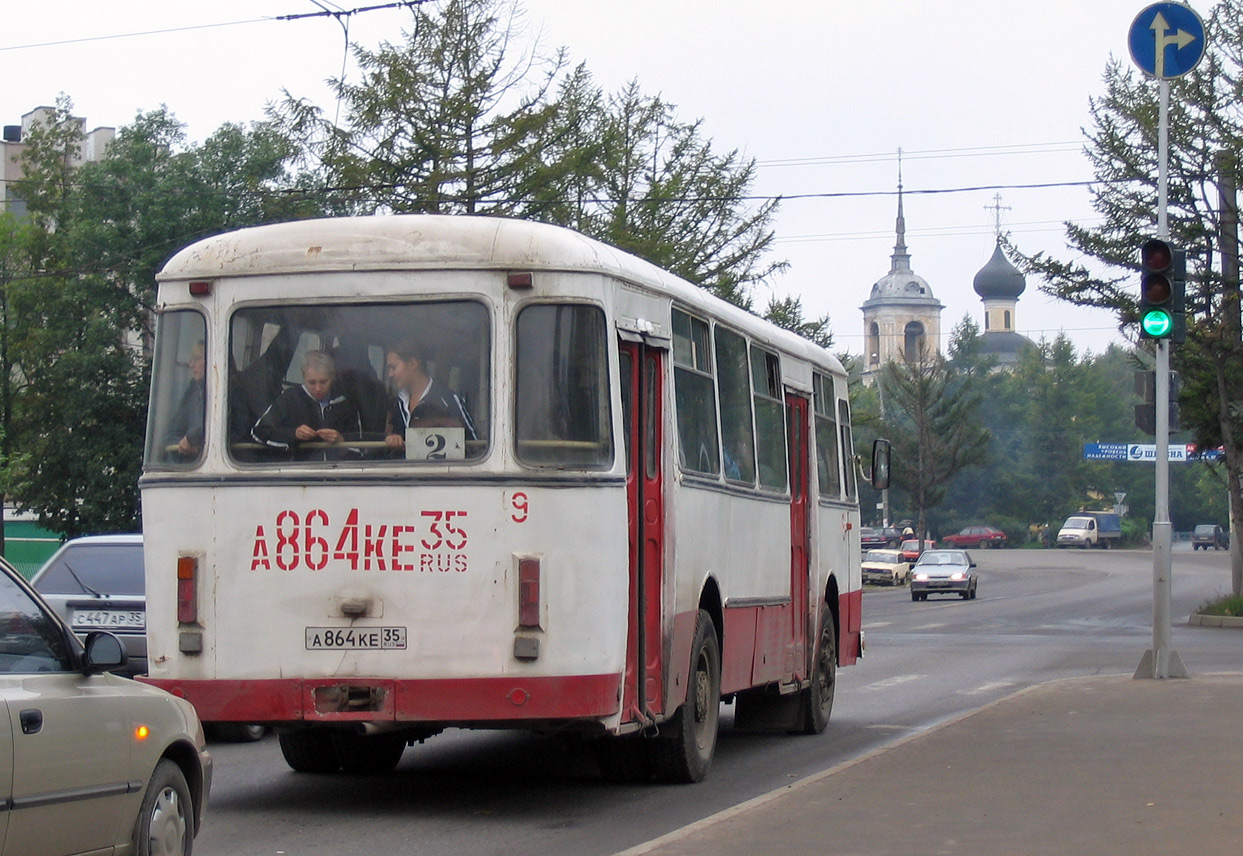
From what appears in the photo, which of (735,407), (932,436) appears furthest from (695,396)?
(932,436)

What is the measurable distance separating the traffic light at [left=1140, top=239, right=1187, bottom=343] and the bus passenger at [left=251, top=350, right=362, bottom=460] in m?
9.81

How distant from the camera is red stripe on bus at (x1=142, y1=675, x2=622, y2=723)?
8906 millimetres

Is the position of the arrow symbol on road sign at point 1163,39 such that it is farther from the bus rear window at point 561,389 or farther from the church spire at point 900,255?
the church spire at point 900,255

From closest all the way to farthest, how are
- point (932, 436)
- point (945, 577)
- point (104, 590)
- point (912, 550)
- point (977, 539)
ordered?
point (104, 590) → point (945, 577) → point (932, 436) → point (912, 550) → point (977, 539)

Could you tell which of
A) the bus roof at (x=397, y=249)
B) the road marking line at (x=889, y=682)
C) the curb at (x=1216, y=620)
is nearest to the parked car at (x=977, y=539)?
the curb at (x=1216, y=620)

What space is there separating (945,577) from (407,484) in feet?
141

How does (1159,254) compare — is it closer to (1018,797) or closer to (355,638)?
(1018,797)

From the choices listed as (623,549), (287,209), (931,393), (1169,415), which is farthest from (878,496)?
(623,549)

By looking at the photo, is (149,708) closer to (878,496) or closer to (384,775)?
(384,775)

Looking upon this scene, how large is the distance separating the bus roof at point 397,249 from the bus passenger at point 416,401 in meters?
0.51

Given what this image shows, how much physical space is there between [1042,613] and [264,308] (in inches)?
1281

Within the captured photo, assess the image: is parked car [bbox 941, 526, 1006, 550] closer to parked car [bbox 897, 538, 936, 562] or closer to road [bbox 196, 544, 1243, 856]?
parked car [bbox 897, 538, 936, 562]

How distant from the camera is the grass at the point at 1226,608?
34.5 m

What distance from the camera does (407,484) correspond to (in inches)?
358
